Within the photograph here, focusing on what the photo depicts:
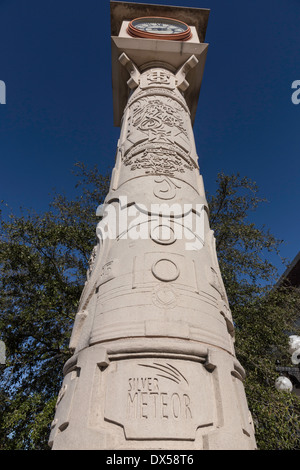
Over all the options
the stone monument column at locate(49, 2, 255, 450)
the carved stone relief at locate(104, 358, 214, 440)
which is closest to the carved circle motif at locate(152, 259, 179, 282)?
the stone monument column at locate(49, 2, 255, 450)

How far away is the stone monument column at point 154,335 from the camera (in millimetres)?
2027

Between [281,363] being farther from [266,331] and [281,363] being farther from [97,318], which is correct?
[97,318]

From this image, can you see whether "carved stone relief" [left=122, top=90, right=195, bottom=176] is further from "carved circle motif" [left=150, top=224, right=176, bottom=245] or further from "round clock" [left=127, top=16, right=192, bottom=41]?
"round clock" [left=127, top=16, right=192, bottom=41]

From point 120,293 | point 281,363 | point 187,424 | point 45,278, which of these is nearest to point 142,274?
point 120,293

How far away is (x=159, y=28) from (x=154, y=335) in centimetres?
893

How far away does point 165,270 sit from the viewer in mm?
2980

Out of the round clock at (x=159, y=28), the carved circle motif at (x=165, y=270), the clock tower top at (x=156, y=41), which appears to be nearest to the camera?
the carved circle motif at (x=165, y=270)

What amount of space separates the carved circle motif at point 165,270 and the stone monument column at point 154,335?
10 mm

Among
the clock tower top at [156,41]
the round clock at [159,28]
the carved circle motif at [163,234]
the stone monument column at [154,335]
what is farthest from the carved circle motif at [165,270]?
the round clock at [159,28]

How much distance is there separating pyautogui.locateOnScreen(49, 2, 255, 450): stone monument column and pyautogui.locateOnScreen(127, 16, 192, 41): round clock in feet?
15.8

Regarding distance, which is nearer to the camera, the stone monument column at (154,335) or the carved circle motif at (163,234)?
the stone monument column at (154,335)

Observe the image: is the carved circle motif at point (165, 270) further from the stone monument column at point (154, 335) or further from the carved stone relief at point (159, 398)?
the carved stone relief at point (159, 398)

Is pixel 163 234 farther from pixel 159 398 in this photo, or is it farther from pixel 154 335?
pixel 159 398

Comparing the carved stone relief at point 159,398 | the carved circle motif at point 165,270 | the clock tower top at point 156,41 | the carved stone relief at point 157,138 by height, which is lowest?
the carved stone relief at point 159,398
